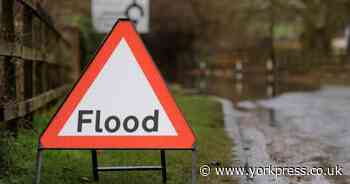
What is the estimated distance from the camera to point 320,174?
6.08m

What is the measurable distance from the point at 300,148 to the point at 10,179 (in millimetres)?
3881

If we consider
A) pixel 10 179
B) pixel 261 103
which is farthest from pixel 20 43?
pixel 261 103

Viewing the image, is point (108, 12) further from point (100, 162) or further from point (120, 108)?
point (120, 108)

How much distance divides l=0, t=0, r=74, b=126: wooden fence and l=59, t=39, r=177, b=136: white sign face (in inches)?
35.9

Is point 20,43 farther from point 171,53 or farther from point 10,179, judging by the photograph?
point 171,53

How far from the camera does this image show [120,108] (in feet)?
15.8

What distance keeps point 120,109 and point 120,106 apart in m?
0.02

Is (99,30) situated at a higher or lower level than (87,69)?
higher

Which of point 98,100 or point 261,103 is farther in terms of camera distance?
point 261,103

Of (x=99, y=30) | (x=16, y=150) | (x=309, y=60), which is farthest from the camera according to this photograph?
(x=309, y=60)

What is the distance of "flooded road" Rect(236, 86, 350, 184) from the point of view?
673 cm

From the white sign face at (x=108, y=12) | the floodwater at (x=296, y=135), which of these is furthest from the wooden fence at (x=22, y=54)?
the white sign face at (x=108, y=12)

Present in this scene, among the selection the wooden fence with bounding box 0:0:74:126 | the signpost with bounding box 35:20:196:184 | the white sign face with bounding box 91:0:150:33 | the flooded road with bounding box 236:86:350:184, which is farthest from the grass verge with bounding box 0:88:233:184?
the white sign face with bounding box 91:0:150:33

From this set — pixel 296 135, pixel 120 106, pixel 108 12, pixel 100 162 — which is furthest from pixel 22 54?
pixel 108 12
